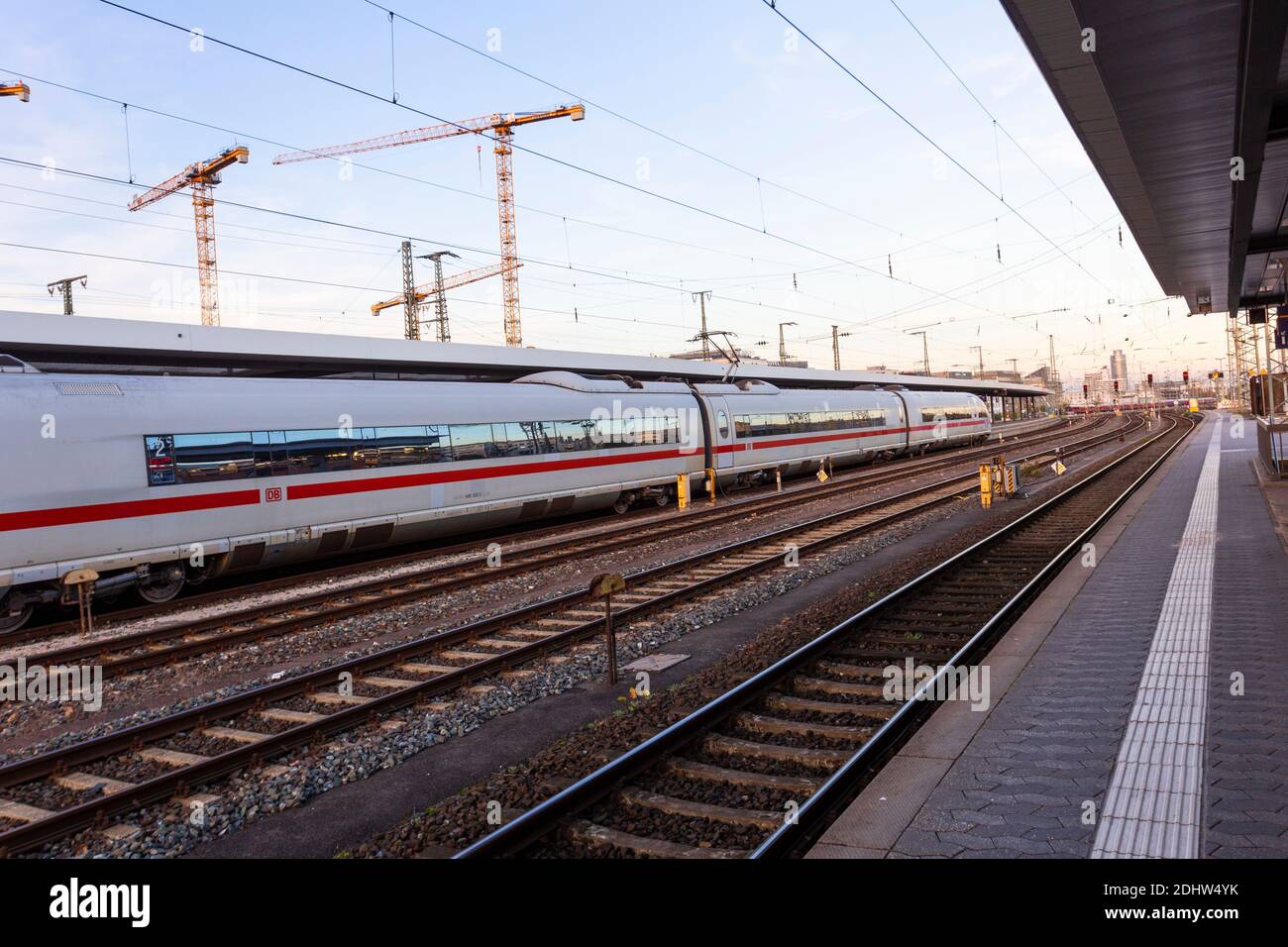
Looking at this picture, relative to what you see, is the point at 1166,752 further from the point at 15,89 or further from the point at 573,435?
the point at 15,89

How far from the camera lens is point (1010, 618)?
941cm

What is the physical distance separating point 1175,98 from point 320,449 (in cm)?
1332

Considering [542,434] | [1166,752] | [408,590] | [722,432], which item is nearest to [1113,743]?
[1166,752]

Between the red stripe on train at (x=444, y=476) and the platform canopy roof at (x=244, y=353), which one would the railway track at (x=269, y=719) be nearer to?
the red stripe on train at (x=444, y=476)

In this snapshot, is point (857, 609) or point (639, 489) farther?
point (639, 489)

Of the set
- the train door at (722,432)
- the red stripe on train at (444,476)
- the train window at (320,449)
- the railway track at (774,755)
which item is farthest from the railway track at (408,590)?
the train door at (722,432)

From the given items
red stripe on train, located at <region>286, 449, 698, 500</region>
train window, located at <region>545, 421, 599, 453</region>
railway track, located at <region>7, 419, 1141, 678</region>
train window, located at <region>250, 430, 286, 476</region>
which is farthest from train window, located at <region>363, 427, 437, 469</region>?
train window, located at <region>545, 421, 599, 453</region>

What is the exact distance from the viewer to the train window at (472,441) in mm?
17641

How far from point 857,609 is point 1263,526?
8829 millimetres

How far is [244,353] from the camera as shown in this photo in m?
21.2

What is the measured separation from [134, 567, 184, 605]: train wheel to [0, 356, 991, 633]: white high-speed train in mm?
22
